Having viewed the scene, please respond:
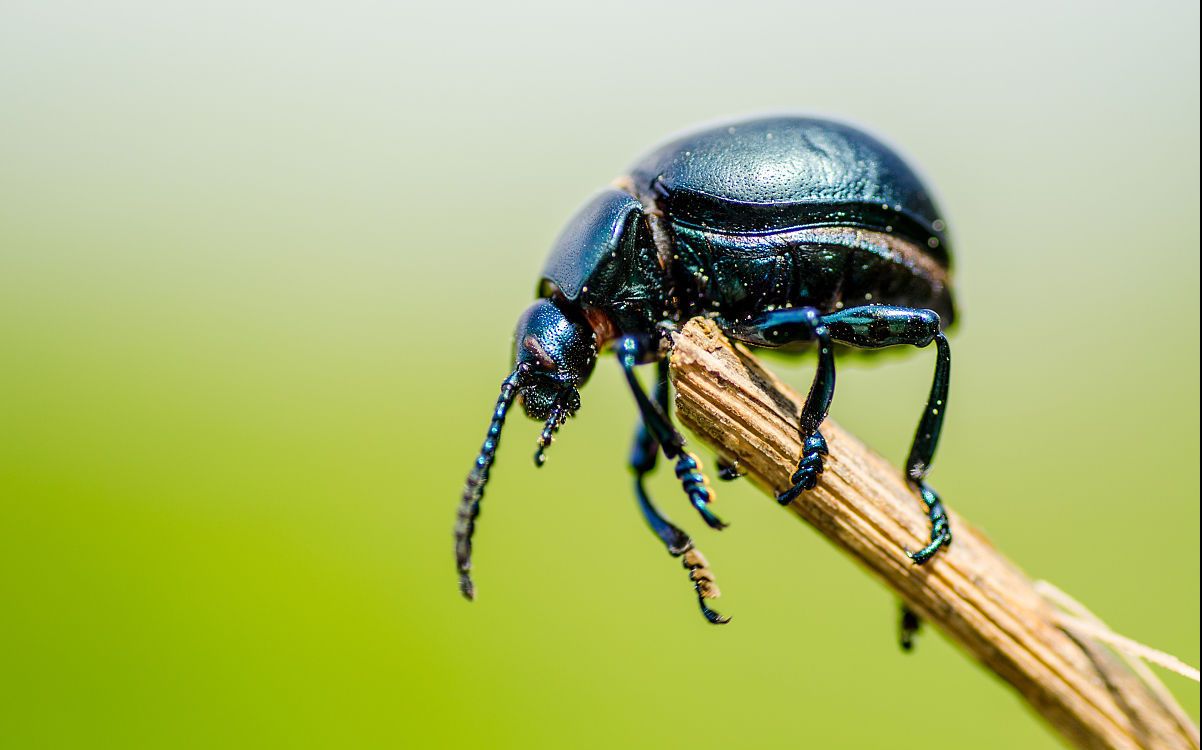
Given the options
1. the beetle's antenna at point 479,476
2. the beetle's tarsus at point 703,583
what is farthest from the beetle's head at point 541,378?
the beetle's tarsus at point 703,583

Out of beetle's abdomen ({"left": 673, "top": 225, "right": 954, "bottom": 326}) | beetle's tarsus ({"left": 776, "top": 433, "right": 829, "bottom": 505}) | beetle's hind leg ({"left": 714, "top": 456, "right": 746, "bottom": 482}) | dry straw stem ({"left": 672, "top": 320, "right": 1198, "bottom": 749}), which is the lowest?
dry straw stem ({"left": 672, "top": 320, "right": 1198, "bottom": 749})

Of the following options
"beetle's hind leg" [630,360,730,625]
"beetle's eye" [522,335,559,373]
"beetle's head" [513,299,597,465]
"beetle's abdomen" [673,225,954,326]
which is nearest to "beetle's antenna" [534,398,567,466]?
"beetle's head" [513,299,597,465]

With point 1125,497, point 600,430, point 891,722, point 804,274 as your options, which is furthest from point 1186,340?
point 804,274

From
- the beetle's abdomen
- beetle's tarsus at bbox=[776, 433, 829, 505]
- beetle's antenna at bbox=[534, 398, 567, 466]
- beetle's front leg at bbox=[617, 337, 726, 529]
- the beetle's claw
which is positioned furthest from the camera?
→ the beetle's claw

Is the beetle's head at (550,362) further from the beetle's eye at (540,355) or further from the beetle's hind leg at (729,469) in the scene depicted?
the beetle's hind leg at (729,469)

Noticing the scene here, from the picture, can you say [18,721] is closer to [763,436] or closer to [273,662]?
[273,662]

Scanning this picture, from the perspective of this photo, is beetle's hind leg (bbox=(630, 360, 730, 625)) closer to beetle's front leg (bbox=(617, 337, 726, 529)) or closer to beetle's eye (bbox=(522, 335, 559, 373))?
beetle's front leg (bbox=(617, 337, 726, 529))
